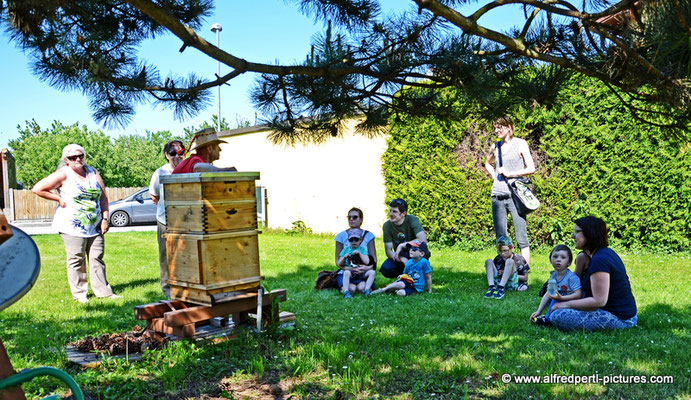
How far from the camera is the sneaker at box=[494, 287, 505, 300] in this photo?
20.5 feet

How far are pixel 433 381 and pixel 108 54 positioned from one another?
12.5 ft

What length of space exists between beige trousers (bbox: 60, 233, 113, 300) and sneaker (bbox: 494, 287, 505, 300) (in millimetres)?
4930

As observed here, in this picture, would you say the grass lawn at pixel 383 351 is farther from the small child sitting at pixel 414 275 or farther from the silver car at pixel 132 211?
the silver car at pixel 132 211

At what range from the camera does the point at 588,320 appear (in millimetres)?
4625

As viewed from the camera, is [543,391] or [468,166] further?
[468,166]

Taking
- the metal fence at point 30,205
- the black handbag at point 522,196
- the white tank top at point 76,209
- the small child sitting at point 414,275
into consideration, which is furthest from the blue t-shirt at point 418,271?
the metal fence at point 30,205

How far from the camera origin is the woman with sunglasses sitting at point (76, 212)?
21.1ft

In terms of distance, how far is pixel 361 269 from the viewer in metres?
6.83

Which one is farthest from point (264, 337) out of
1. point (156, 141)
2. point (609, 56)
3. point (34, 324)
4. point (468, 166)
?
point (156, 141)

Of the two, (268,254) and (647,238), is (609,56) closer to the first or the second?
(647,238)

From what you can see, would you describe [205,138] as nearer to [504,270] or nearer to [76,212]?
[76,212]

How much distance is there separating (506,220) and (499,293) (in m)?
1.27

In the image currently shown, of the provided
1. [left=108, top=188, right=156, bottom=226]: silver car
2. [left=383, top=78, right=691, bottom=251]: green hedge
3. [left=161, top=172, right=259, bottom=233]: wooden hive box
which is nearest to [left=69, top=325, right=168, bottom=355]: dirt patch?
[left=161, top=172, right=259, bottom=233]: wooden hive box

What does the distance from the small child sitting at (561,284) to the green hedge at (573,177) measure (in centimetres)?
369
